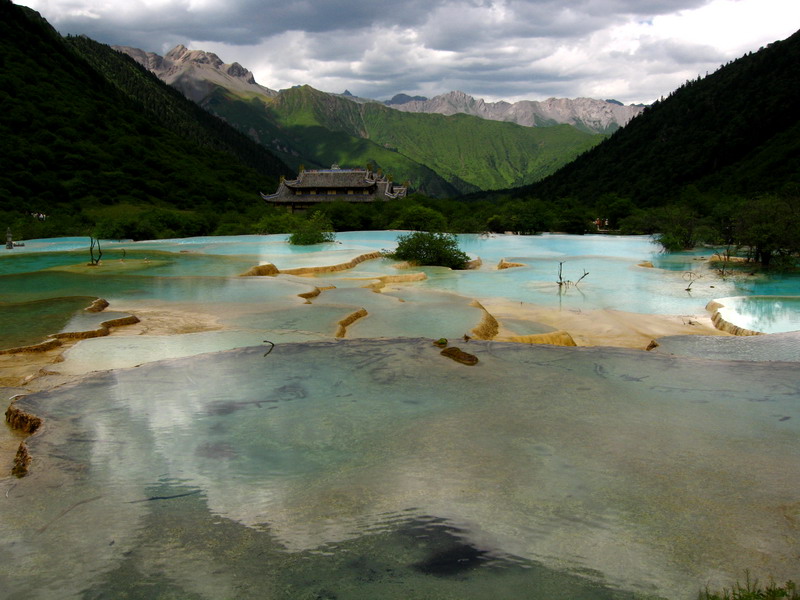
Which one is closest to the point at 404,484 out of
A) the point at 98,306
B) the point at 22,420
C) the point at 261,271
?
the point at 22,420

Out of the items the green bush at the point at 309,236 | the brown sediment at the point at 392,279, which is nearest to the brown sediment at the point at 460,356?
the brown sediment at the point at 392,279

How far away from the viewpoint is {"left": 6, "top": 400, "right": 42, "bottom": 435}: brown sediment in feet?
15.0

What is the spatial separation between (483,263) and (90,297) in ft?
43.6

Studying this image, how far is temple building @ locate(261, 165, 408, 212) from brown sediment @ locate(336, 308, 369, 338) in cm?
3640

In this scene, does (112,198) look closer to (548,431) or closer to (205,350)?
(205,350)

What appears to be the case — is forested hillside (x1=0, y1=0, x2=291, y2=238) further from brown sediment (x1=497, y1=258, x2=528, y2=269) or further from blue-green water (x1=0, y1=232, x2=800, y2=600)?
blue-green water (x1=0, y1=232, x2=800, y2=600)

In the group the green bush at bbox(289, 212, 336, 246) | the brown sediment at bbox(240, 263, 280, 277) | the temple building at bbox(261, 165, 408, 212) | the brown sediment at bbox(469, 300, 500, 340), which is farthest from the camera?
the temple building at bbox(261, 165, 408, 212)

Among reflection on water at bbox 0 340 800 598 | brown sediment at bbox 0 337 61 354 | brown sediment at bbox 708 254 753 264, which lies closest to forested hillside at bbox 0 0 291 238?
brown sediment at bbox 0 337 61 354

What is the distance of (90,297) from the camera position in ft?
33.5

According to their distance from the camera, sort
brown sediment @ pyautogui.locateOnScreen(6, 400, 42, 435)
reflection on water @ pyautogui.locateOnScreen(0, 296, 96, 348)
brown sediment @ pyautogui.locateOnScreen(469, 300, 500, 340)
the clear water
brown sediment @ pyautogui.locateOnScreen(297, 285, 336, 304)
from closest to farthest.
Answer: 1. brown sediment @ pyautogui.locateOnScreen(6, 400, 42, 435)
2. reflection on water @ pyautogui.locateOnScreen(0, 296, 96, 348)
3. brown sediment @ pyautogui.locateOnScreen(469, 300, 500, 340)
4. the clear water
5. brown sediment @ pyautogui.locateOnScreen(297, 285, 336, 304)

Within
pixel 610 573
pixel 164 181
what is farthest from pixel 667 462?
pixel 164 181

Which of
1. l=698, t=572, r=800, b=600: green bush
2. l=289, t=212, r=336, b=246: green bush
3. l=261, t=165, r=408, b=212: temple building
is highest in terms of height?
l=261, t=165, r=408, b=212: temple building

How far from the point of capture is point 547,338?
8328mm

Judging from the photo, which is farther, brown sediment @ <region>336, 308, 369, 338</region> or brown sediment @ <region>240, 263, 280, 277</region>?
brown sediment @ <region>240, 263, 280, 277</region>
